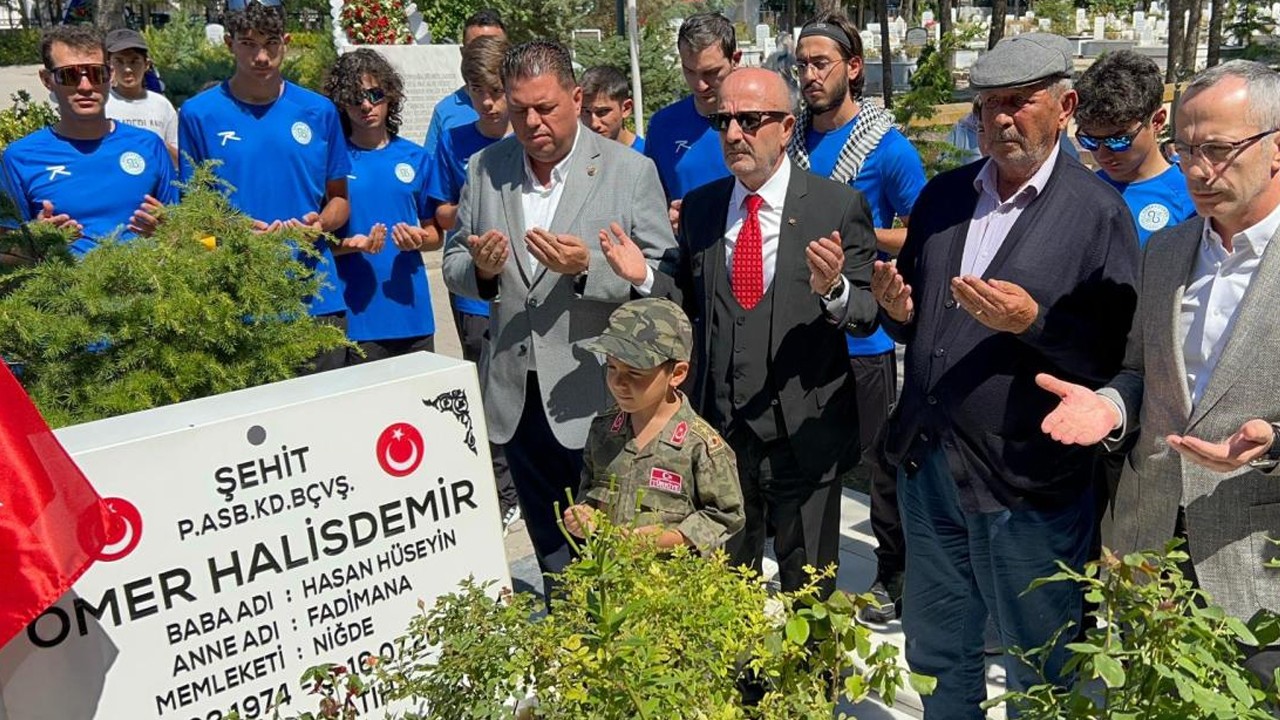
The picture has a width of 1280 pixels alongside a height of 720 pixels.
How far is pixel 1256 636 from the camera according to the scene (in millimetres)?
1608

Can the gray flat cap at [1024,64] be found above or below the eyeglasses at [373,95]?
above

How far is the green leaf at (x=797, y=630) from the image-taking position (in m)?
1.62

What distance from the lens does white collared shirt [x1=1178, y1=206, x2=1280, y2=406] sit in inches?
91.9

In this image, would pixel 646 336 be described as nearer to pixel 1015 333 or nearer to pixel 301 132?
pixel 1015 333

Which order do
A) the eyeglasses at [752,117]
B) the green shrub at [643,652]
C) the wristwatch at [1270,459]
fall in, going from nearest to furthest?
the green shrub at [643,652] → the wristwatch at [1270,459] → the eyeglasses at [752,117]

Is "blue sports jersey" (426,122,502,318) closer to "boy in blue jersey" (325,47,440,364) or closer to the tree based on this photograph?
"boy in blue jersey" (325,47,440,364)

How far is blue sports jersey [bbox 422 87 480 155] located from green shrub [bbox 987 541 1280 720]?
4637 mm

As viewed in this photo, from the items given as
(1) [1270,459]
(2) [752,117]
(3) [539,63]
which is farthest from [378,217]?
(1) [1270,459]

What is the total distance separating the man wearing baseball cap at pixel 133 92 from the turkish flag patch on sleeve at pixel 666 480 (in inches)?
197

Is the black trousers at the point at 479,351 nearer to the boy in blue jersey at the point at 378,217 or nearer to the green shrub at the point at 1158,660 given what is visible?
the boy in blue jersey at the point at 378,217

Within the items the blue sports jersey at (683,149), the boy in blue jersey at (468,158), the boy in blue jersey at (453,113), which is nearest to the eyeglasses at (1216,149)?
the blue sports jersey at (683,149)

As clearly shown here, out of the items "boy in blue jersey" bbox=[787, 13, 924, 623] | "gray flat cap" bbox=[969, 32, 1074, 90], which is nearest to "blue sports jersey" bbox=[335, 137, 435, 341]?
"boy in blue jersey" bbox=[787, 13, 924, 623]

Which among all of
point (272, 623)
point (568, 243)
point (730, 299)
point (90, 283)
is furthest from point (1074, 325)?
point (90, 283)

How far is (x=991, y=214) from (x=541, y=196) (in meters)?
1.50
